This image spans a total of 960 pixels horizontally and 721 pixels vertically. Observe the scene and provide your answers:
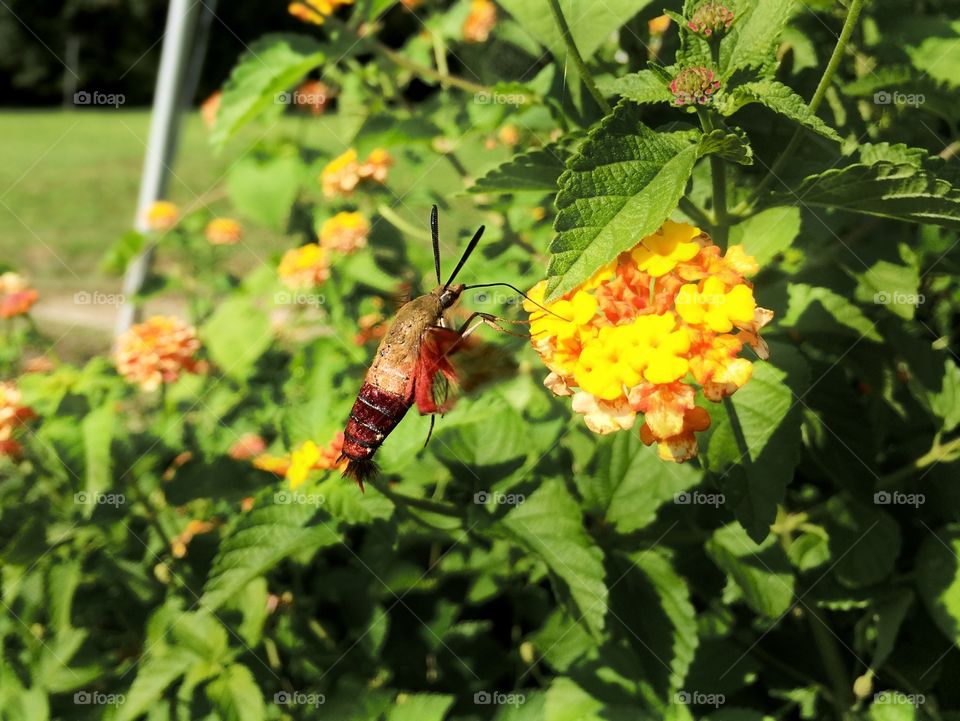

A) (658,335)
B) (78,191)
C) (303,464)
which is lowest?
(78,191)

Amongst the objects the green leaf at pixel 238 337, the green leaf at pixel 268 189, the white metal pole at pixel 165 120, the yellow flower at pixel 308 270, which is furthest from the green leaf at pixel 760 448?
the white metal pole at pixel 165 120

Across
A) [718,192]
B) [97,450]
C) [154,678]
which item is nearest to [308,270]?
[97,450]

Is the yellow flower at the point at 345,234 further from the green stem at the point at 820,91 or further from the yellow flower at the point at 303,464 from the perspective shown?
the green stem at the point at 820,91

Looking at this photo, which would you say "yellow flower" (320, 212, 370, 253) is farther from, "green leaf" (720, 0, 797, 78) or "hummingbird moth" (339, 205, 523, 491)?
"green leaf" (720, 0, 797, 78)

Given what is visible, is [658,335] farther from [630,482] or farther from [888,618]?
[888,618]

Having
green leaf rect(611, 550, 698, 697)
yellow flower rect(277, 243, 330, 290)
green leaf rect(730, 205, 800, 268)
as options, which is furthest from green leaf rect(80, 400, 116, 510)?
green leaf rect(730, 205, 800, 268)
